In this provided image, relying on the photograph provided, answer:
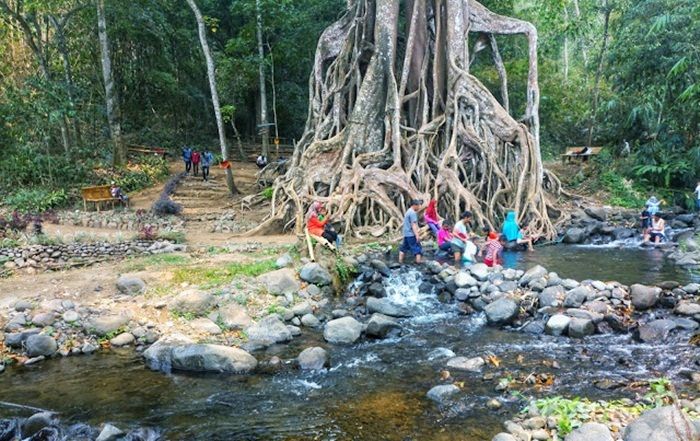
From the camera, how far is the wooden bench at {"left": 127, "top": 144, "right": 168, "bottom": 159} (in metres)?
27.0

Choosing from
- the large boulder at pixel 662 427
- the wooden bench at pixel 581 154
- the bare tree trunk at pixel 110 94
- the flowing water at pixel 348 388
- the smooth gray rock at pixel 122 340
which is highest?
the bare tree trunk at pixel 110 94

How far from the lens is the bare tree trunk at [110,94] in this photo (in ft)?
69.2

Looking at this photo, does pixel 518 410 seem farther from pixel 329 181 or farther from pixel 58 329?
pixel 329 181

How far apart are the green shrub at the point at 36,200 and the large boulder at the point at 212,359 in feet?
42.7

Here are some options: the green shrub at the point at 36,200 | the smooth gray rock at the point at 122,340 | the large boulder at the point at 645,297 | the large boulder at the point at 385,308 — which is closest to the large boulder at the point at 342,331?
the large boulder at the point at 385,308

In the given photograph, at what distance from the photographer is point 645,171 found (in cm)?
1978

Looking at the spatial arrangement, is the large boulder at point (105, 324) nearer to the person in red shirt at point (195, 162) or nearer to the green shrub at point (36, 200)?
the green shrub at point (36, 200)

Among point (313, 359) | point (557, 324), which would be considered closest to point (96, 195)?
point (313, 359)

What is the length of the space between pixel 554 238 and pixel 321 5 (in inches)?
613

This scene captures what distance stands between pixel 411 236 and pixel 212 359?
557 centimetres

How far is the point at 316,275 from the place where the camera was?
10.4 meters

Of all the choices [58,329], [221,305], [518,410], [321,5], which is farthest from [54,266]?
[321,5]

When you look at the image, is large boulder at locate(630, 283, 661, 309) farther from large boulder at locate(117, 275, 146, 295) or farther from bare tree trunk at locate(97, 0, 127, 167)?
bare tree trunk at locate(97, 0, 127, 167)

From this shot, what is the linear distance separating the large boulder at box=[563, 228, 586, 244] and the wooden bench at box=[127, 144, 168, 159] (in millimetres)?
19289
